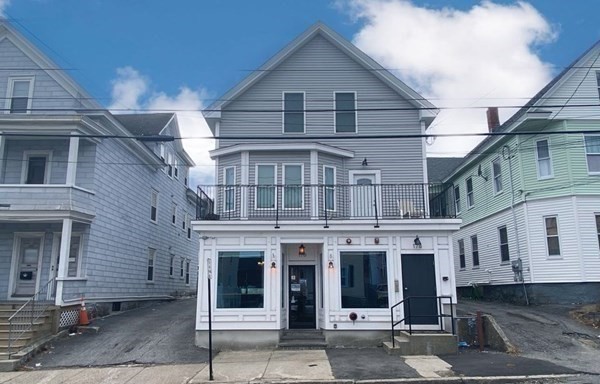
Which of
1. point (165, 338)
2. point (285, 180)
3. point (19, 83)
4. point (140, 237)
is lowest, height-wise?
point (165, 338)

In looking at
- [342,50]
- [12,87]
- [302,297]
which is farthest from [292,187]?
[12,87]

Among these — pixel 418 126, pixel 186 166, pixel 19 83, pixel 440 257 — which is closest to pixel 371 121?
pixel 418 126

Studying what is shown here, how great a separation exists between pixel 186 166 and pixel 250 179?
14675 millimetres

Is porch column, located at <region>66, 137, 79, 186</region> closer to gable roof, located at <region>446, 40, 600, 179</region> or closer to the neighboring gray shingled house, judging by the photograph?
the neighboring gray shingled house

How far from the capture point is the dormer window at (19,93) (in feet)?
59.8

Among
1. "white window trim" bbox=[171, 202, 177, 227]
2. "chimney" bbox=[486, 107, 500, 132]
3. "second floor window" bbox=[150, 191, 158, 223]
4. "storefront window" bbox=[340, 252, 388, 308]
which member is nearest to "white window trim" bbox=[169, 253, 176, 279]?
"white window trim" bbox=[171, 202, 177, 227]

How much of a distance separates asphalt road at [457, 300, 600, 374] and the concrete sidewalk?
0.83 m

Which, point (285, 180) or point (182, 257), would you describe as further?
point (182, 257)

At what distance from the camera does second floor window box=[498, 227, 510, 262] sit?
20.0m

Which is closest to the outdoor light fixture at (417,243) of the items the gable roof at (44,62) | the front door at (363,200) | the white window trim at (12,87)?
the front door at (363,200)

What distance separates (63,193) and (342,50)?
36.8ft

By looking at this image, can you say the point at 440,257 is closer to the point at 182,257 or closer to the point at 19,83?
the point at 19,83

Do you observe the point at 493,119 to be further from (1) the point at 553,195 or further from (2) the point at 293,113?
(2) the point at 293,113

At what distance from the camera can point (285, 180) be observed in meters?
16.6
